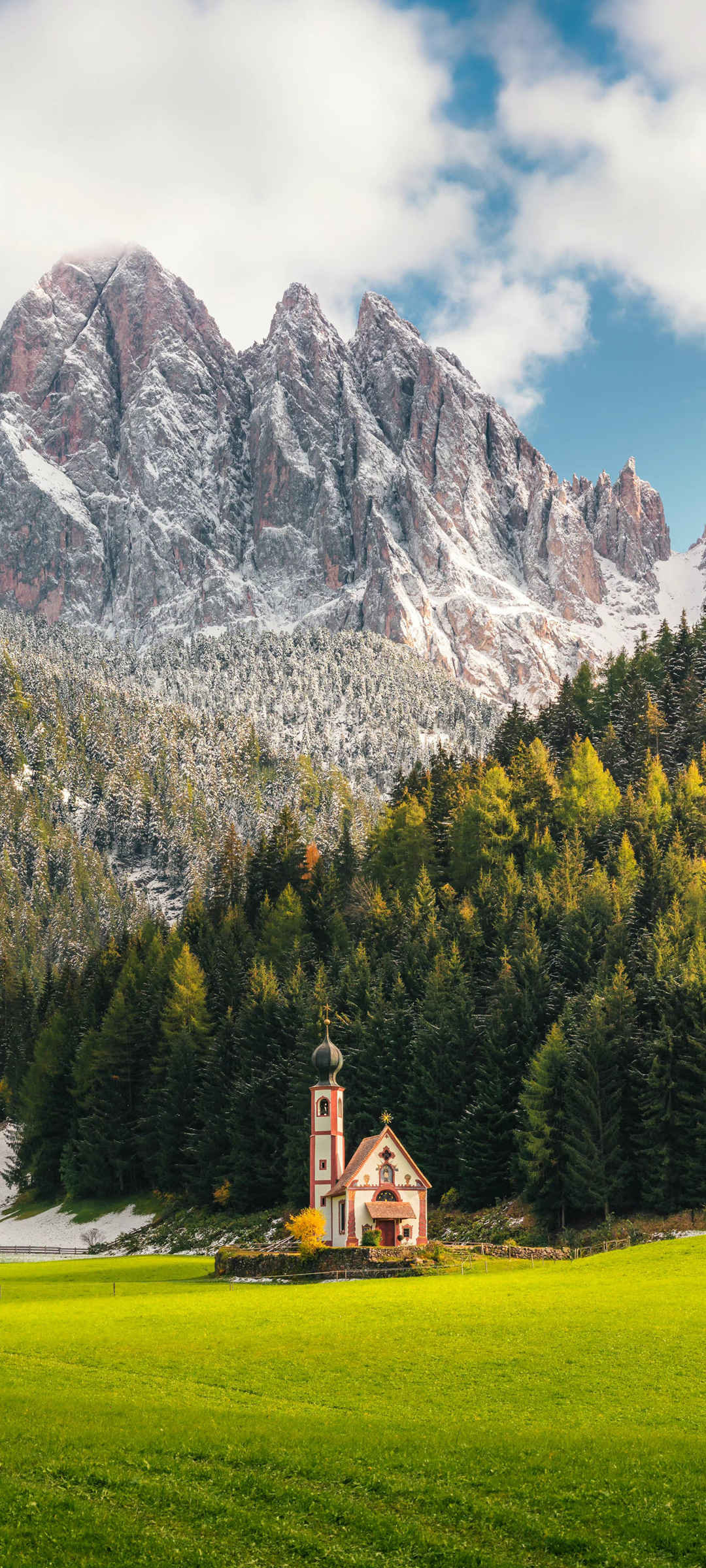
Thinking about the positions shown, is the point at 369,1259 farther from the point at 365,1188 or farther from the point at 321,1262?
the point at 365,1188

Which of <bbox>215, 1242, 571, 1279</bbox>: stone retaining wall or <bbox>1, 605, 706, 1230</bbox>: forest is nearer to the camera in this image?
<bbox>215, 1242, 571, 1279</bbox>: stone retaining wall

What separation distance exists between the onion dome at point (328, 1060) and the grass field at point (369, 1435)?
29.8 m

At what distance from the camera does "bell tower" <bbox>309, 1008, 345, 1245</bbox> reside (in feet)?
204

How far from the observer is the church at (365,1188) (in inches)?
2250

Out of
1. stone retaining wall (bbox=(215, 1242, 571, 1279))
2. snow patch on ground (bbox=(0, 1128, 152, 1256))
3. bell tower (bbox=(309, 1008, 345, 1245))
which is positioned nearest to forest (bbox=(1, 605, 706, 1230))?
snow patch on ground (bbox=(0, 1128, 152, 1256))

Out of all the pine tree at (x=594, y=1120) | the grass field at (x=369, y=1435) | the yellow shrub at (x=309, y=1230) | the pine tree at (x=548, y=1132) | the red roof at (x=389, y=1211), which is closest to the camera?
the grass field at (x=369, y=1435)

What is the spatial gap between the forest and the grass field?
23.2 m

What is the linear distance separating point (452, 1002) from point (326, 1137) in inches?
425

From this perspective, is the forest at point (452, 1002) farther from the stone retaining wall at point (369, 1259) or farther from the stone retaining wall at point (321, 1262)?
the stone retaining wall at point (321, 1262)

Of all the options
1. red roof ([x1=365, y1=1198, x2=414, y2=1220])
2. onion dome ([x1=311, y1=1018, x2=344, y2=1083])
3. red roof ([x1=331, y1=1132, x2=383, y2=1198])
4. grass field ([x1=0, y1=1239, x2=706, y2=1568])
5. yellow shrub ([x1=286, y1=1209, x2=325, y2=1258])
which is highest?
onion dome ([x1=311, y1=1018, x2=344, y2=1083])

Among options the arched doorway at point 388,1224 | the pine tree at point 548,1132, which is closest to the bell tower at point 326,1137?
the arched doorway at point 388,1224

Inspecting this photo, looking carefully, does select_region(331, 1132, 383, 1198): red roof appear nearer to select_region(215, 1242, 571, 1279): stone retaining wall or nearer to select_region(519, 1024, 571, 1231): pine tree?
select_region(519, 1024, 571, 1231): pine tree

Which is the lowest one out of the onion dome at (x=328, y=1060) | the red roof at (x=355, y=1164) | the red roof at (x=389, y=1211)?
the red roof at (x=389, y=1211)

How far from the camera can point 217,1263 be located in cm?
5238
